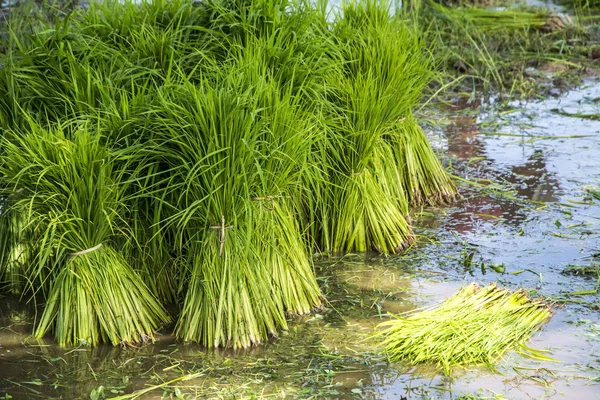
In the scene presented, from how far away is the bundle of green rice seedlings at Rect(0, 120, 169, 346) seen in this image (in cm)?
356

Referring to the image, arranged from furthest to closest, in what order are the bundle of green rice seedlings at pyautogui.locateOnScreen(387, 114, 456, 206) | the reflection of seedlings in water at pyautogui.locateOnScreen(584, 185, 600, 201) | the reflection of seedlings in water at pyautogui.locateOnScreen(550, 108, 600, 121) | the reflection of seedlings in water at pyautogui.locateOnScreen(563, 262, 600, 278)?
the reflection of seedlings in water at pyautogui.locateOnScreen(550, 108, 600, 121)
the reflection of seedlings in water at pyautogui.locateOnScreen(584, 185, 600, 201)
the bundle of green rice seedlings at pyautogui.locateOnScreen(387, 114, 456, 206)
the reflection of seedlings in water at pyautogui.locateOnScreen(563, 262, 600, 278)

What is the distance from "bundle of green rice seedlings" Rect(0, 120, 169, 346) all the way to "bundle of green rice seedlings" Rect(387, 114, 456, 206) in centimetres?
184

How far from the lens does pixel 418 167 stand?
5199 millimetres

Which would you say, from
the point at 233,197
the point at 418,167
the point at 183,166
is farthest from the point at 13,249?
the point at 418,167

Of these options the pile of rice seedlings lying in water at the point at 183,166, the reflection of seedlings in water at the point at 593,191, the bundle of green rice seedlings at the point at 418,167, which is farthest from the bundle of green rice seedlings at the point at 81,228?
the reflection of seedlings in water at the point at 593,191

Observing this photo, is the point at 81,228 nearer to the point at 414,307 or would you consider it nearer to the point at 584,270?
the point at 414,307

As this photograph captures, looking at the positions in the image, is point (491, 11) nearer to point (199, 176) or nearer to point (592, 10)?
point (592, 10)

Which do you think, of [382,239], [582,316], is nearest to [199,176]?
[382,239]

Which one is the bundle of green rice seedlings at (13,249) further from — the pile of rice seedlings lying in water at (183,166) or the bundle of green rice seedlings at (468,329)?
the bundle of green rice seedlings at (468,329)

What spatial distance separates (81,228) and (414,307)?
1574 mm

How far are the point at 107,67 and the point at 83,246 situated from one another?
1010mm

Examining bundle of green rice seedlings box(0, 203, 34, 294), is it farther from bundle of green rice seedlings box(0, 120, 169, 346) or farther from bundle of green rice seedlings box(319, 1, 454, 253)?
bundle of green rice seedlings box(319, 1, 454, 253)

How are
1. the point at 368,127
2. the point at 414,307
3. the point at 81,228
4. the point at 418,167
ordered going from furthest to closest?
the point at 418,167 → the point at 368,127 → the point at 414,307 → the point at 81,228

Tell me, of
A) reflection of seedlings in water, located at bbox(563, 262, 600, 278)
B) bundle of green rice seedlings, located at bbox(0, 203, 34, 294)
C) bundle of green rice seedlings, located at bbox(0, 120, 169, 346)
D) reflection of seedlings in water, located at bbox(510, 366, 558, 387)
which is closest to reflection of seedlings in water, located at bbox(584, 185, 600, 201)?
reflection of seedlings in water, located at bbox(563, 262, 600, 278)
